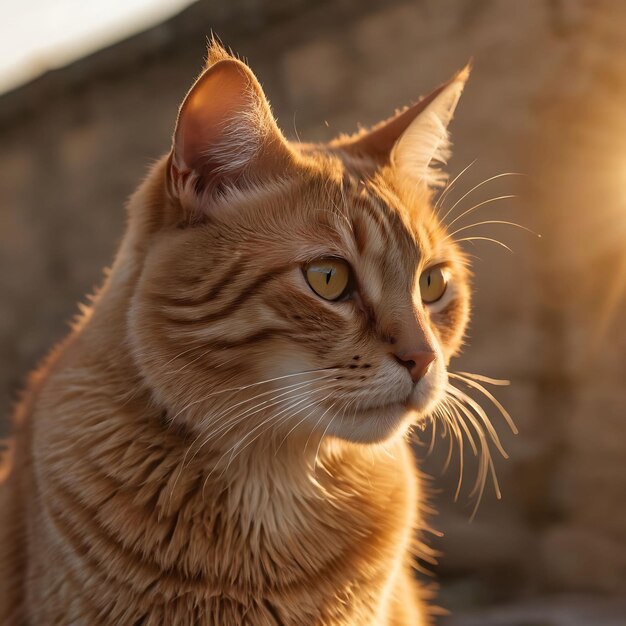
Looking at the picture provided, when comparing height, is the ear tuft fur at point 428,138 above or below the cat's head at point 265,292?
above

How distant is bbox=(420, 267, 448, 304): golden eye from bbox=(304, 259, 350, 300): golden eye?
1.01 feet

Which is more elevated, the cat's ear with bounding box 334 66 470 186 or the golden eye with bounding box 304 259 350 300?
the cat's ear with bounding box 334 66 470 186

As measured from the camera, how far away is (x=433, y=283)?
191 cm

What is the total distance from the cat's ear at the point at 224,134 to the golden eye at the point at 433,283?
46cm

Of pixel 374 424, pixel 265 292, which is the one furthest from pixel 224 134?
pixel 374 424

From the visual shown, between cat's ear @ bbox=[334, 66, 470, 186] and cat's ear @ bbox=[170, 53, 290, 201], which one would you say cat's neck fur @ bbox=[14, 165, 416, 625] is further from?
cat's ear @ bbox=[334, 66, 470, 186]

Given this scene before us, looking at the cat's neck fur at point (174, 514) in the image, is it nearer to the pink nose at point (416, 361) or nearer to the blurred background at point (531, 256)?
the pink nose at point (416, 361)

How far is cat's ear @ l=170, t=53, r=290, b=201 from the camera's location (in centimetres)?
155

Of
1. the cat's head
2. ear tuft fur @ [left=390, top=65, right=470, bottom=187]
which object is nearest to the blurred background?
ear tuft fur @ [left=390, top=65, right=470, bottom=187]

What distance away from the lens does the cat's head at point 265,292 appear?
5.16 feet

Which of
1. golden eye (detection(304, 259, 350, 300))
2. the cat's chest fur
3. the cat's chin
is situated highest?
golden eye (detection(304, 259, 350, 300))

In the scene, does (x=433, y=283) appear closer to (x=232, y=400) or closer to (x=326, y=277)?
(x=326, y=277)

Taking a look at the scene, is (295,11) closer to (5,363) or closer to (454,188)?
(454,188)

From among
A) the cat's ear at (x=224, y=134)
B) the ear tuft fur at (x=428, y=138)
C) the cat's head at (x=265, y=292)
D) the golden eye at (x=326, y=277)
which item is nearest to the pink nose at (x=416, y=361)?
the cat's head at (x=265, y=292)
